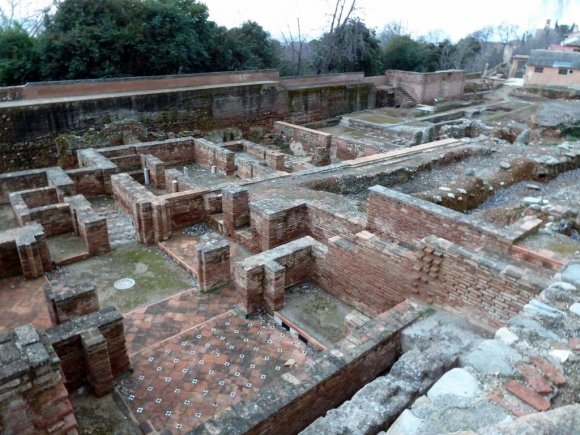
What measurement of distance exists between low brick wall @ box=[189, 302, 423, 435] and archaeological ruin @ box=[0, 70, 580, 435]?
0.02 meters

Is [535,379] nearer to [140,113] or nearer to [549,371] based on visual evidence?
[549,371]

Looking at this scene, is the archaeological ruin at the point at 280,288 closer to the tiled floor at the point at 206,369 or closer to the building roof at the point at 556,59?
the tiled floor at the point at 206,369

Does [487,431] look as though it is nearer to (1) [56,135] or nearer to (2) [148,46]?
(1) [56,135]

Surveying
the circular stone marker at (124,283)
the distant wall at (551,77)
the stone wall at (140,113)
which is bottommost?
the circular stone marker at (124,283)

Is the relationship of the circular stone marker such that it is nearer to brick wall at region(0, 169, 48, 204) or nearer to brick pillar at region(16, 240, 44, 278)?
brick pillar at region(16, 240, 44, 278)

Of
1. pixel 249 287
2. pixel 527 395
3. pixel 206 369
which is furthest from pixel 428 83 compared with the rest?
pixel 527 395

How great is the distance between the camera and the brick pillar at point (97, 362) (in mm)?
4648

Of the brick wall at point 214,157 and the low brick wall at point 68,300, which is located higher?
the brick wall at point 214,157

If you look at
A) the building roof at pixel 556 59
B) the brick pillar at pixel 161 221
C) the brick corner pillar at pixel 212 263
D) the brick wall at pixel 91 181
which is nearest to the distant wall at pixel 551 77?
the building roof at pixel 556 59

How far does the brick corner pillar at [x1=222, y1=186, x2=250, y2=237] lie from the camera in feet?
27.2

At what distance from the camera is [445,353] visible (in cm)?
377

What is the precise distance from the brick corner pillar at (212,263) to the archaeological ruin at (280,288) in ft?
0.10

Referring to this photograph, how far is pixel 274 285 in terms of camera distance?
6133 millimetres

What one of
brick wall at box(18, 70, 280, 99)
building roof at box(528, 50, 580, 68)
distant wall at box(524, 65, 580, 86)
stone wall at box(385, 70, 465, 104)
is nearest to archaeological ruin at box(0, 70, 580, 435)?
brick wall at box(18, 70, 280, 99)
